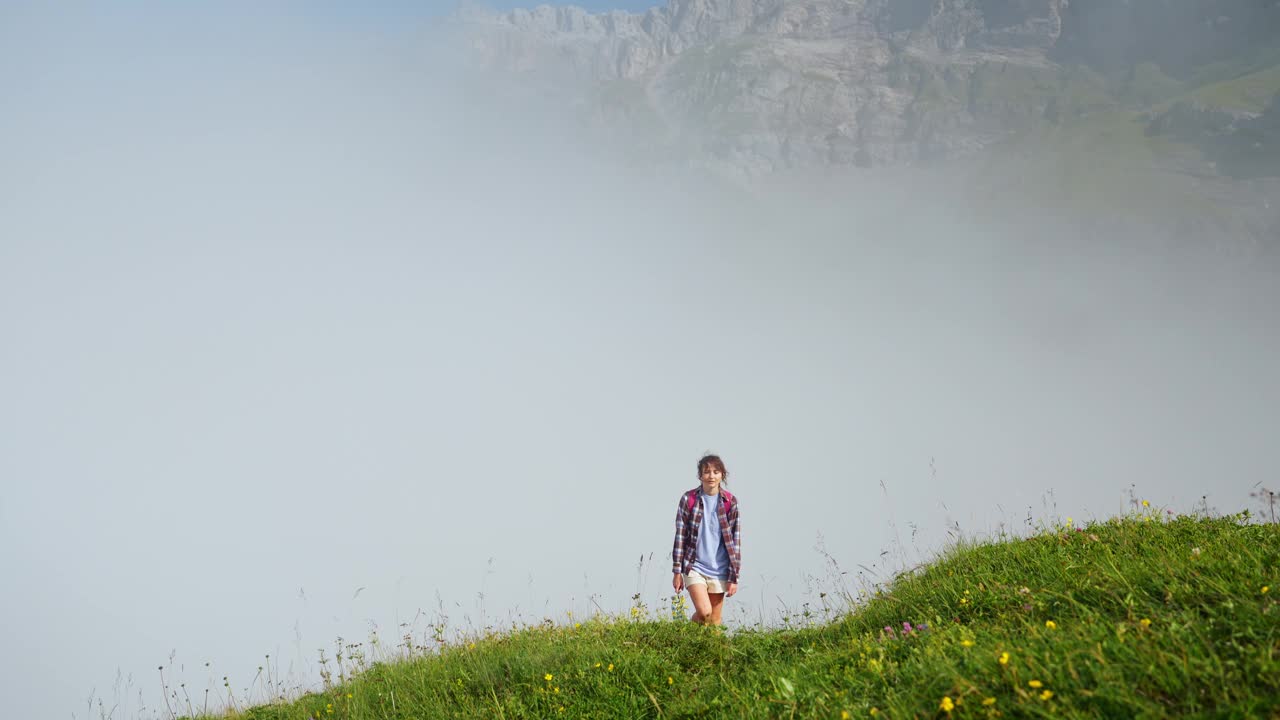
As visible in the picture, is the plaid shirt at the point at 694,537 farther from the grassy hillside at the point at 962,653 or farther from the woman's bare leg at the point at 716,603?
the grassy hillside at the point at 962,653

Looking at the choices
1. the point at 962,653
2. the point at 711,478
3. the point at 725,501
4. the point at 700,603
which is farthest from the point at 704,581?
the point at 962,653

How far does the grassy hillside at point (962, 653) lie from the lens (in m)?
3.87

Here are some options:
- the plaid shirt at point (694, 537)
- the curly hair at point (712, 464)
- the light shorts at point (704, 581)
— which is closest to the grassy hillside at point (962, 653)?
the light shorts at point (704, 581)

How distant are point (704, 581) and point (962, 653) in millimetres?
5016

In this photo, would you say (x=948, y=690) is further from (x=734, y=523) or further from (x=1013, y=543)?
(x=734, y=523)

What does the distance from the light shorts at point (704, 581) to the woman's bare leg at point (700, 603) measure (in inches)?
2.1

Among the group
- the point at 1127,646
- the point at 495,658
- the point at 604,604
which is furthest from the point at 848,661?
the point at 604,604

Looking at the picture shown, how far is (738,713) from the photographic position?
5332 mm

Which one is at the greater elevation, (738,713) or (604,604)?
(738,713)

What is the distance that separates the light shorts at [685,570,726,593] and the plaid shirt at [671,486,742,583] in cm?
10

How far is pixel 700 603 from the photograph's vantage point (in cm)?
942

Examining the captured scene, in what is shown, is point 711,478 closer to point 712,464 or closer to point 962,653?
point 712,464

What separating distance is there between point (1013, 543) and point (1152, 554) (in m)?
1.62

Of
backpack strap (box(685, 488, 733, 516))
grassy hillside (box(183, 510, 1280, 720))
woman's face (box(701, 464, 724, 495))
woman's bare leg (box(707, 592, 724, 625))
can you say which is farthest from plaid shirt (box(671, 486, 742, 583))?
grassy hillside (box(183, 510, 1280, 720))
